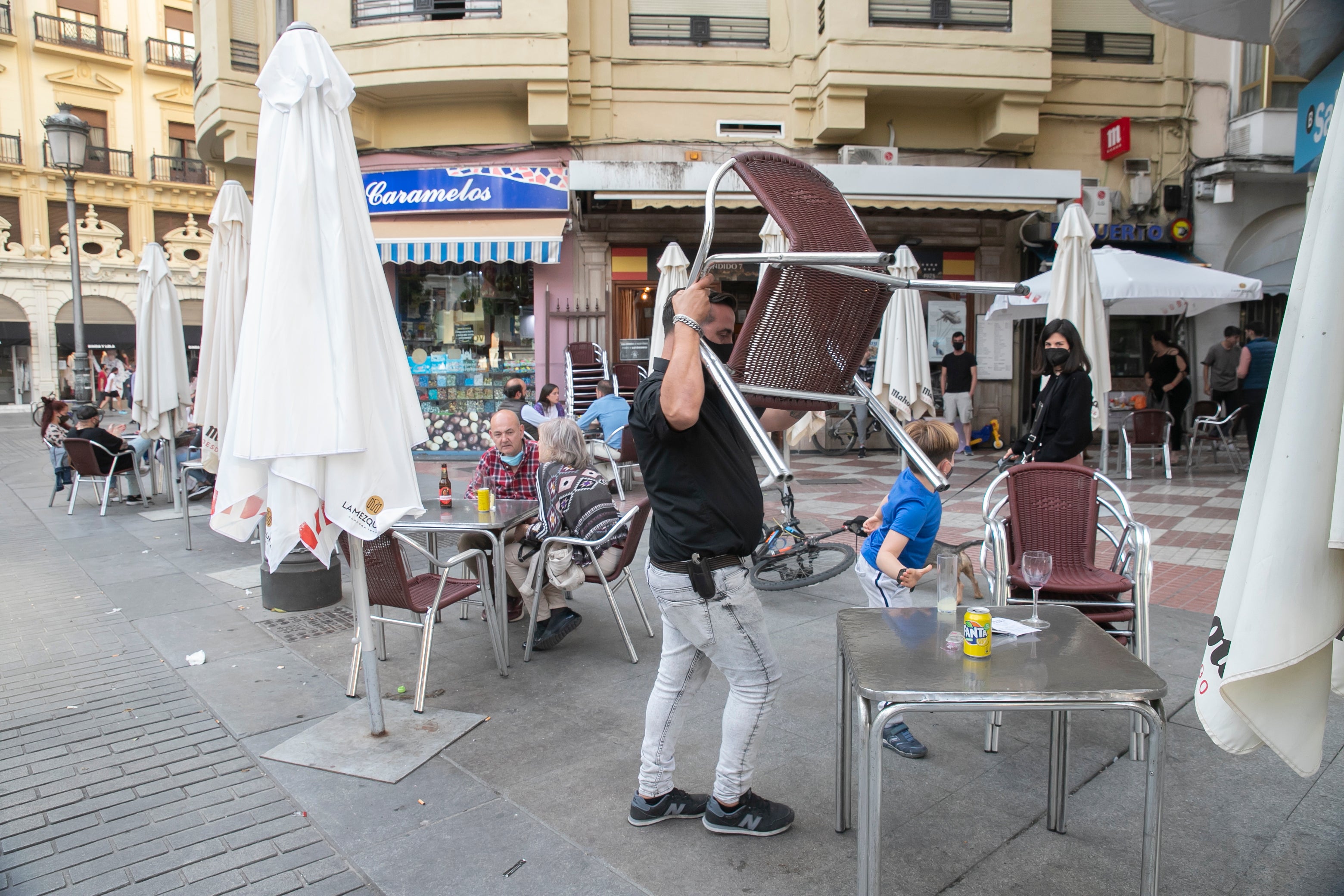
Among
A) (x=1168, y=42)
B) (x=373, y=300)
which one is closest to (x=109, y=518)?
(x=373, y=300)

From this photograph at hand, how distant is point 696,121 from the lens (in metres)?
13.5

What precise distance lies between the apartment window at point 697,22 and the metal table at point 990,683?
12.9 m

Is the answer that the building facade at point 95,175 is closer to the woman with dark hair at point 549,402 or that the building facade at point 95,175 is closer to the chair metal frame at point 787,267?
the woman with dark hair at point 549,402

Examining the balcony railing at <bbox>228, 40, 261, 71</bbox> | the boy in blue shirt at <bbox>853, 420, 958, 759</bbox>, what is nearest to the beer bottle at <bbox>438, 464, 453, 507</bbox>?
the boy in blue shirt at <bbox>853, 420, 958, 759</bbox>

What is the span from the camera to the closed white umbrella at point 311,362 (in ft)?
11.1

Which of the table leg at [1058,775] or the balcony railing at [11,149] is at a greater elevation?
the balcony railing at [11,149]

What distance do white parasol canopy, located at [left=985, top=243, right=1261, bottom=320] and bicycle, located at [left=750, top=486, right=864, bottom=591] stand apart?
5.19 m

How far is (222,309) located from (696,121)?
340 inches

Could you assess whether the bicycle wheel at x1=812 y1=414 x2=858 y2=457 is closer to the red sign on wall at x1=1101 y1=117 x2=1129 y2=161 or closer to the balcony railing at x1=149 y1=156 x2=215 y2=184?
the red sign on wall at x1=1101 y1=117 x2=1129 y2=161

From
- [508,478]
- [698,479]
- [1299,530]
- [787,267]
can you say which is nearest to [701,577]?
[698,479]

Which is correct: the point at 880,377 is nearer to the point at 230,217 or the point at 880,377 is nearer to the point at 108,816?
the point at 230,217

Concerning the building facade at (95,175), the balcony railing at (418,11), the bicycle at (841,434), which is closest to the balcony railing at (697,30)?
the balcony railing at (418,11)

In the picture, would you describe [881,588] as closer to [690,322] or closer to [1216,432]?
[690,322]

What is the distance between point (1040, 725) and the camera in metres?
3.63
